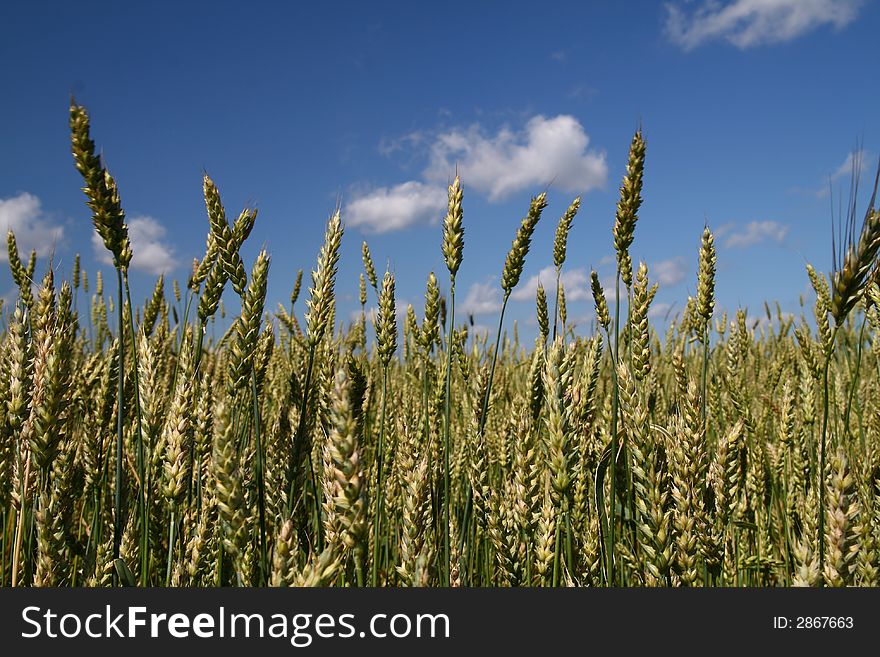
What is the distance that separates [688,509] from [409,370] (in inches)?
110

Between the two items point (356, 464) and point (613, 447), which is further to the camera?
point (613, 447)

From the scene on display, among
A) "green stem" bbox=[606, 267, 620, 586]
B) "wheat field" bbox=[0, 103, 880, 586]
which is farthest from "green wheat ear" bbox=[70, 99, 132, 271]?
"green stem" bbox=[606, 267, 620, 586]

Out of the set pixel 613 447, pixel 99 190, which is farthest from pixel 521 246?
pixel 99 190

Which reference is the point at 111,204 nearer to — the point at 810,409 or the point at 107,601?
the point at 107,601

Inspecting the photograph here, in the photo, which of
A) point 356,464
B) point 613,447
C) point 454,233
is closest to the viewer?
point 356,464

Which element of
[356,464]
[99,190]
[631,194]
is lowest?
[356,464]

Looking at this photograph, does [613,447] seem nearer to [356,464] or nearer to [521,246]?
[521,246]

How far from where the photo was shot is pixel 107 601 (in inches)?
55.0

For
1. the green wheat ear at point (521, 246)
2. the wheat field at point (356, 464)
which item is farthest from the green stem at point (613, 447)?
the green wheat ear at point (521, 246)

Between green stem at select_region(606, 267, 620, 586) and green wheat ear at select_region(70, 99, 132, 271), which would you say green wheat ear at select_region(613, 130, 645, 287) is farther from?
green wheat ear at select_region(70, 99, 132, 271)

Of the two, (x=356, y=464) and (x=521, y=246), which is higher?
(x=521, y=246)

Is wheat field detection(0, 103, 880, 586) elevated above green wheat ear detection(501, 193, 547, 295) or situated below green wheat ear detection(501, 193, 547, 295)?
below

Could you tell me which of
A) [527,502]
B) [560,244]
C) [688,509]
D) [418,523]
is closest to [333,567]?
[418,523]

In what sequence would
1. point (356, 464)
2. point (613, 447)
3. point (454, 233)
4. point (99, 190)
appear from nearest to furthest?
point (356, 464) < point (99, 190) < point (613, 447) < point (454, 233)
